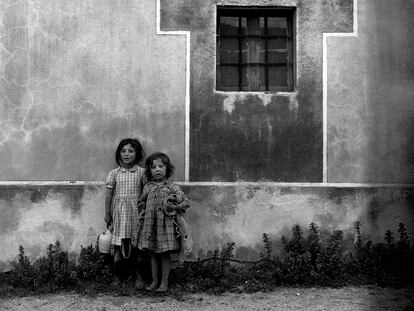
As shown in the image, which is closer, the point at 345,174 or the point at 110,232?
the point at 110,232

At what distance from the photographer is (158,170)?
5277 millimetres

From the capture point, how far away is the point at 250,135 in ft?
19.2

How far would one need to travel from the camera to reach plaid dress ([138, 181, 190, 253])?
5.10 metres

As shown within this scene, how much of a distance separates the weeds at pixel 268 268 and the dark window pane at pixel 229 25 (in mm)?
2384

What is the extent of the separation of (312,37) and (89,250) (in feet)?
11.4

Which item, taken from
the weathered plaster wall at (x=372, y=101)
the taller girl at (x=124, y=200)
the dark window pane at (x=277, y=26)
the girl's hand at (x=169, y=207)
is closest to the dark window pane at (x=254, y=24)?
the dark window pane at (x=277, y=26)

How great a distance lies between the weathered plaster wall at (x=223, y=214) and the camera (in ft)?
18.8

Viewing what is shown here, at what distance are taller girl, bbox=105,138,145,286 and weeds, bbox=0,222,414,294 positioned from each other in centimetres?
35

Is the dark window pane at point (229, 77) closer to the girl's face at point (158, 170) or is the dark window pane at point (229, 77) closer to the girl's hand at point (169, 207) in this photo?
the girl's face at point (158, 170)

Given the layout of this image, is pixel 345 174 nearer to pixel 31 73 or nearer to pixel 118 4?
pixel 118 4

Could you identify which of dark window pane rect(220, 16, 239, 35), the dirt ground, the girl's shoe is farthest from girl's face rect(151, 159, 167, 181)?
dark window pane rect(220, 16, 239, 35)

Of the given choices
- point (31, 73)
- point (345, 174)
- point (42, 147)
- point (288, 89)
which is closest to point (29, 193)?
point (42, 147)

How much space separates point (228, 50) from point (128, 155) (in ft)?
5.70

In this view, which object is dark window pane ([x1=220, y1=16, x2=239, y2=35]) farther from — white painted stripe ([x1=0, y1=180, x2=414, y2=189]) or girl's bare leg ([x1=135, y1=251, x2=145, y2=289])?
girl's bare leg ([x1=135, y1=251, x2=145, y2=289])
